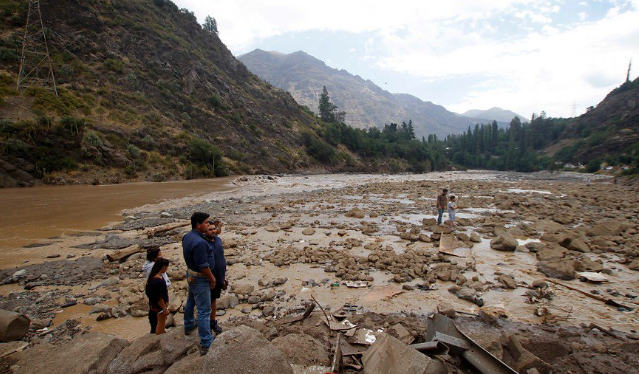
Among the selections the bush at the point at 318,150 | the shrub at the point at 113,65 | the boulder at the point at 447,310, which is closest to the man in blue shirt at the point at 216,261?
the boulder at the point at 447,310

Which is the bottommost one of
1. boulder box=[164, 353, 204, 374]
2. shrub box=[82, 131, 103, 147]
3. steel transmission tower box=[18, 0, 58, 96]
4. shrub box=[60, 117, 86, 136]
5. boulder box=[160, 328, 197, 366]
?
boulder box=[160, 328, 197, 366]

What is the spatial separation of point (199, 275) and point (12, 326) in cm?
327

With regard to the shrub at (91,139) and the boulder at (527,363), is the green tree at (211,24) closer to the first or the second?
the shrub at (91,139)

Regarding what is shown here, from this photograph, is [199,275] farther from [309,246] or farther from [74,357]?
[309,246]

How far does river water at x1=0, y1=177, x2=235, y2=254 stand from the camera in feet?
37.6

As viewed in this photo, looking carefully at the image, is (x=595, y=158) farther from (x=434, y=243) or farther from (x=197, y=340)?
(x=197, y=340)

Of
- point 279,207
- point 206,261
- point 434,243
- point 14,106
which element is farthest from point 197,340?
point 14,106

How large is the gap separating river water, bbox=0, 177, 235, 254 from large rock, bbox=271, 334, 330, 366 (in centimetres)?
1104

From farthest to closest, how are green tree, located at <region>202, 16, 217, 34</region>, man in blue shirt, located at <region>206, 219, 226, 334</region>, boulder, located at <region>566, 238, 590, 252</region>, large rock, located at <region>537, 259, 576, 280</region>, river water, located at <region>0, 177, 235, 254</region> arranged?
green tree, located at <region>202, 16, 217, 34</region>
river water, located at <region>0, 177, 235, 254</region>
boulder, located at <region>566, 238, 590, 252</region>
large rock, located at <region>537, 259, 576, 280</region>
man in blue shirt, located at <region>206, 219, 226, 334</region>

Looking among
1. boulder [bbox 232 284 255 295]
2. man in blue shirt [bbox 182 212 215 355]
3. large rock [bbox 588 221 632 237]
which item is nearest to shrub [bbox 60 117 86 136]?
boulder [bbox 232 284 255 295]

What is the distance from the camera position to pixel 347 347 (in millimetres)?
4098

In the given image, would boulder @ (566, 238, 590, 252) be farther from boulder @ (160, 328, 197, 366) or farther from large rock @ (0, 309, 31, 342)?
large rock @ (0, 309, 31, 342)

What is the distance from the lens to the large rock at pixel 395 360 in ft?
10.2

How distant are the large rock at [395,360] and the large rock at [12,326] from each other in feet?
17.9
